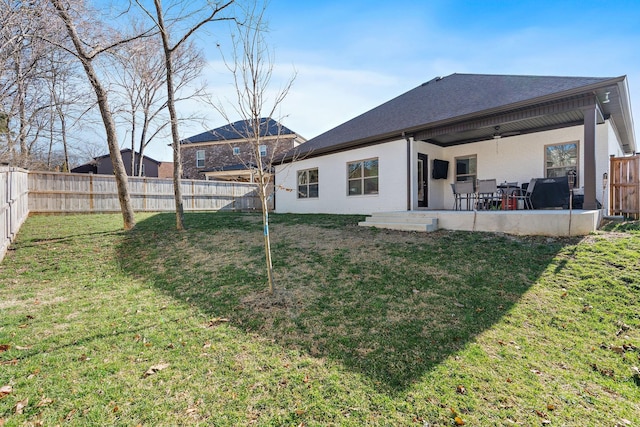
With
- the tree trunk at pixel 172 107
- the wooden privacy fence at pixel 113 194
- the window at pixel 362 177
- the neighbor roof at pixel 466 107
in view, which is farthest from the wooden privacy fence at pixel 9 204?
the window at pixel 362 177

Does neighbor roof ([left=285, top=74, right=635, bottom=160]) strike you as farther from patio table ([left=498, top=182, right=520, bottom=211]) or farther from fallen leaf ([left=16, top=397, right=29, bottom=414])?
fallen leaf ([left=16, top=397, right=29, bottom=414])

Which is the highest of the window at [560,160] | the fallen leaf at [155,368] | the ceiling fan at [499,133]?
the ceiling fan at [499,133]

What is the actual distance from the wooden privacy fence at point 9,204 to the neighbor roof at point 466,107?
6.27 meters

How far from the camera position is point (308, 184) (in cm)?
1341

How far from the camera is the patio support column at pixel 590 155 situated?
6.36 m

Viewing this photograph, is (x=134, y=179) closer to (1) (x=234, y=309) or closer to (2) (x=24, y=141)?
(2) (x=24, y=141)

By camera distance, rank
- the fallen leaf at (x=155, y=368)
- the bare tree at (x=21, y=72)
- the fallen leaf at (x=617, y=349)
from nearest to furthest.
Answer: the fallen leaf at (x=155, y=368) < the fallen leaf at (x=617, y=349) < the bare tree at (x=21, y=72)

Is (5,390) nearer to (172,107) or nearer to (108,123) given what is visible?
(172,107)

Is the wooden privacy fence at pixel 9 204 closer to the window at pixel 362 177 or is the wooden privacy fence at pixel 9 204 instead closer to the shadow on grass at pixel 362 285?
the shadow on grass at pixel 362 285

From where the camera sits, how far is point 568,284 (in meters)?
4.26

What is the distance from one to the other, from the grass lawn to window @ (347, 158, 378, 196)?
5.09 metres

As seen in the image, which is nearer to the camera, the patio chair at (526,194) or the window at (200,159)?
the patio chair at (526,194)

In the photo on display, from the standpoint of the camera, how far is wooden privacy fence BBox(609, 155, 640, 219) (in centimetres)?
792

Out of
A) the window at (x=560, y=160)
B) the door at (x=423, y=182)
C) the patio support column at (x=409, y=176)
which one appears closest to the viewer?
the window at (x=560, y=160)
